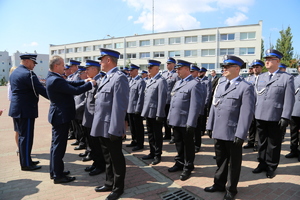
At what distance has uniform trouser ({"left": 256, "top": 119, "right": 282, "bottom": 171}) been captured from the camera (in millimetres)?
3982

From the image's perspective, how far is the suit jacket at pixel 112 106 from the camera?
3.16 metres

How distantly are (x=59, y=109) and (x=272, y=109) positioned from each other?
4058 mm

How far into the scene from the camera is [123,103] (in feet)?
10.5

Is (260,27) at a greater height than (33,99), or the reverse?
(260,27)

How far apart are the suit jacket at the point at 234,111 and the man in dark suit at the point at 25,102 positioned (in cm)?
352

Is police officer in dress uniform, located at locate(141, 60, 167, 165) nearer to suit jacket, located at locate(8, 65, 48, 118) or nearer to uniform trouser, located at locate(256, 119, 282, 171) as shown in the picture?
uniform trouser, located at locate(256, 119, 282, 171)

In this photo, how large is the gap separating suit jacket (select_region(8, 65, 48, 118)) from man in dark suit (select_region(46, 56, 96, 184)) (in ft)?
2.42

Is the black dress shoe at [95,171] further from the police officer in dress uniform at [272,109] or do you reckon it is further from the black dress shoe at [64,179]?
the police officer in dress uniform at [272,109]

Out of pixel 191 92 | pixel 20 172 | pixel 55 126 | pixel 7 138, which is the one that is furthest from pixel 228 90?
pixel 7 138

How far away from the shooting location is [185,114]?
13.1 ft

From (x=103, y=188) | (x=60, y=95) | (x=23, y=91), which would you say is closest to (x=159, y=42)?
(x=23, y=91)

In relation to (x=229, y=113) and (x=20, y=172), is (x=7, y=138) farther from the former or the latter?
(x=229, y=113)

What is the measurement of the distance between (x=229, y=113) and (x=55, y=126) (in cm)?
310

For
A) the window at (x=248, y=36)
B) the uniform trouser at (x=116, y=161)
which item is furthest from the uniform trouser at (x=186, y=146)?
the window at (x=248, y=36)
